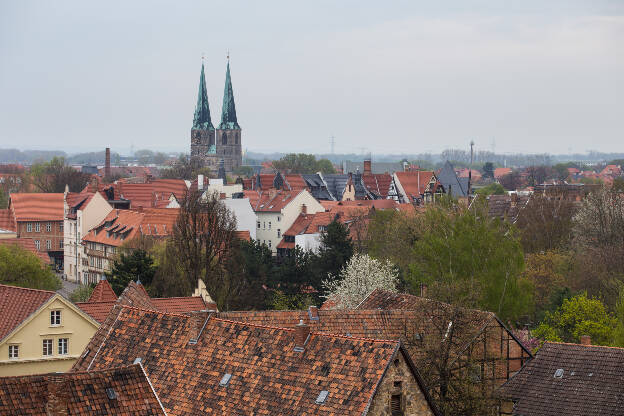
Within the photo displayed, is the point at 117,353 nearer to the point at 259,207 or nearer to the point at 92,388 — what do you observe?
the point at 92,388

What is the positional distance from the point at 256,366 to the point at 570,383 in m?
14.5

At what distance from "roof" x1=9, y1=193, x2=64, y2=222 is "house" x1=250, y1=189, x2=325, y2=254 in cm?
2342

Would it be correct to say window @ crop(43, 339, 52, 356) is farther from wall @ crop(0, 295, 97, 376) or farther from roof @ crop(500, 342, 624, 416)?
roof @ crop(500, 342, 624, 416)

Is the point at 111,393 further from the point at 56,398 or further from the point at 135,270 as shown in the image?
the point at 135,270

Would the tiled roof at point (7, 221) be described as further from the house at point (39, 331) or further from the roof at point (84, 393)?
the roof at point (84, 393)

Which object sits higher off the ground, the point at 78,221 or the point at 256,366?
the point at 256,366

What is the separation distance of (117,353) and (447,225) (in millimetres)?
33863

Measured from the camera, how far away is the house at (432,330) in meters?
38.3

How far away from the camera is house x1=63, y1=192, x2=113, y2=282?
114312 mm

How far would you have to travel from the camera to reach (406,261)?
8219 centimetres

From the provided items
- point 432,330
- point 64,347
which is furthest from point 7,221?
point 432,330

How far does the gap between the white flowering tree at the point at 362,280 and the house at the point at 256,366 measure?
29.4 metres

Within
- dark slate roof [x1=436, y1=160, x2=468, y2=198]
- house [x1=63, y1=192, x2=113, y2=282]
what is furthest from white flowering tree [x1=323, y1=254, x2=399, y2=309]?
dark slate roof [x1=436, y1=160, x2=468, y2=198]

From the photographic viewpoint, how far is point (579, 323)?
5741cm
